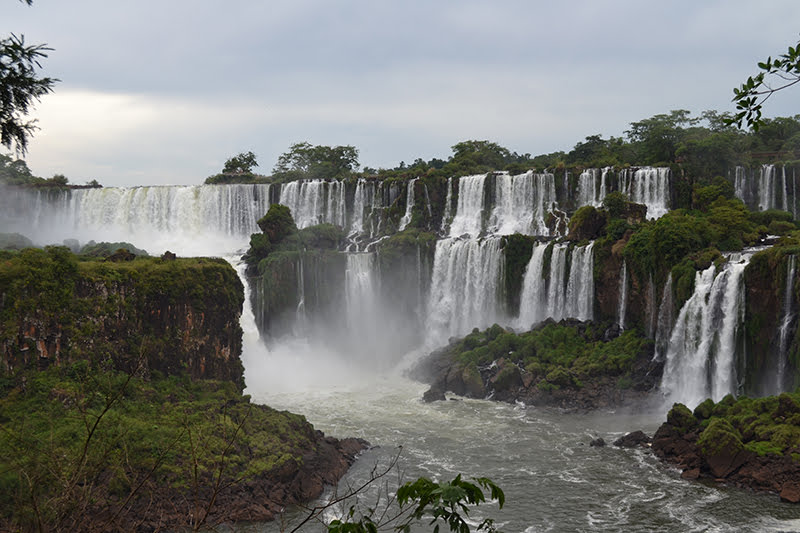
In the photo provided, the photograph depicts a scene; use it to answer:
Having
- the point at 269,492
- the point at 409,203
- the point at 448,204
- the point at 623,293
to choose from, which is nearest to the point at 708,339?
the point at 623,293

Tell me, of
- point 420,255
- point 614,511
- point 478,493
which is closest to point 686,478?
point 614,511

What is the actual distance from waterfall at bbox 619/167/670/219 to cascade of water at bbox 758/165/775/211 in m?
5.04

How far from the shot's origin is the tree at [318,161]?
63.7 m

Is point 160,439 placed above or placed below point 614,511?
Answer: above

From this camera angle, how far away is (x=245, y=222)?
1943 inches

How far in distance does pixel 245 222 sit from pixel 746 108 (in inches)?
1794

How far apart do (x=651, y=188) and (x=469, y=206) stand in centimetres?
1103

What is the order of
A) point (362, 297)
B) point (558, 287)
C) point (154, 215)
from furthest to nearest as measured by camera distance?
1. point (154, 215)
2. point (362, 297)
3. point (558, 287)

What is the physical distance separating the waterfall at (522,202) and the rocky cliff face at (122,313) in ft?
67.7

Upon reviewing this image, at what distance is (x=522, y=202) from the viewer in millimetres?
44812

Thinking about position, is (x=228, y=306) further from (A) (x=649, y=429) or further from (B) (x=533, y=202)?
(B) (x=533, y=202)

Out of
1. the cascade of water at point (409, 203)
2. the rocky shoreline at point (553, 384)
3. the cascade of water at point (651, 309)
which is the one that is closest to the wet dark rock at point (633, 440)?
the rocky shoreline at point (553, 384)

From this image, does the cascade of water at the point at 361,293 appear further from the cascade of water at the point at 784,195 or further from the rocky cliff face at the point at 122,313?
the cascade of water at the point at 784,195

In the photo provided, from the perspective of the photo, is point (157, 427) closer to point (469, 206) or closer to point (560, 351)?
point (560, 351)
